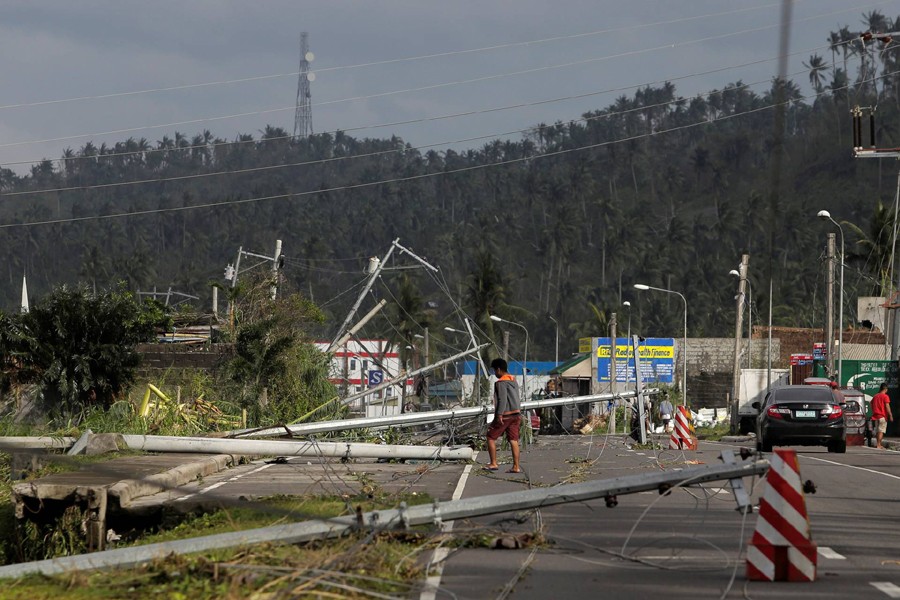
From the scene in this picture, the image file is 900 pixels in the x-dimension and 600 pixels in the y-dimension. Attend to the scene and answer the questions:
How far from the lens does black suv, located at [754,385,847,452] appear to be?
27906mm

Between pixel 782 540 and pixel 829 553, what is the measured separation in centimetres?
167

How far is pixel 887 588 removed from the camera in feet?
28.8

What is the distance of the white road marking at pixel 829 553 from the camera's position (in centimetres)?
1038

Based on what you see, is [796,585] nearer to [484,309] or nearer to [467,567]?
[467,567]

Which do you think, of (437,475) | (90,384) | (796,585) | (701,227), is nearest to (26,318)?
(90,384)

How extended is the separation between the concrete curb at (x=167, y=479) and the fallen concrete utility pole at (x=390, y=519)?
57 centimetres

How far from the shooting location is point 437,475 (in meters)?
19.9

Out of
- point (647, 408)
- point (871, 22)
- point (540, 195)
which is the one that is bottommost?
point (647, 408)

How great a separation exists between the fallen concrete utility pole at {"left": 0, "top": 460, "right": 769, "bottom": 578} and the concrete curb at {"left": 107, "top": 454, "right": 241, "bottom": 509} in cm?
57

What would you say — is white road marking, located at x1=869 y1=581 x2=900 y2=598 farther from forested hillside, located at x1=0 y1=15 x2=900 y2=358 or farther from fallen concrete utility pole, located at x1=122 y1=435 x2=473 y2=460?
forested hillside, located at x1=0 y1=15 x2=900 y2=358

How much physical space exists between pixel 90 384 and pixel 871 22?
17619 centimetres

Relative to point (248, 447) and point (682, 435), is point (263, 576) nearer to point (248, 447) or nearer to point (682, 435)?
point (248, 447)

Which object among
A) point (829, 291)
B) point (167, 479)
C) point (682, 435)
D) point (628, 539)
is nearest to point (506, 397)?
point (167, 479)

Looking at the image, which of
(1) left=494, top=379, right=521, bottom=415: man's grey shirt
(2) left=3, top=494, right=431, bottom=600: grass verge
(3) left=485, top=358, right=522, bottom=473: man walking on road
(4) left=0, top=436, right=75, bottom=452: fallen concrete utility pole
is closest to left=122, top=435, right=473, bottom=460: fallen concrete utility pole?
(4) left=0, top=436, right=75, bottom=452: fallen concrete utility pole
